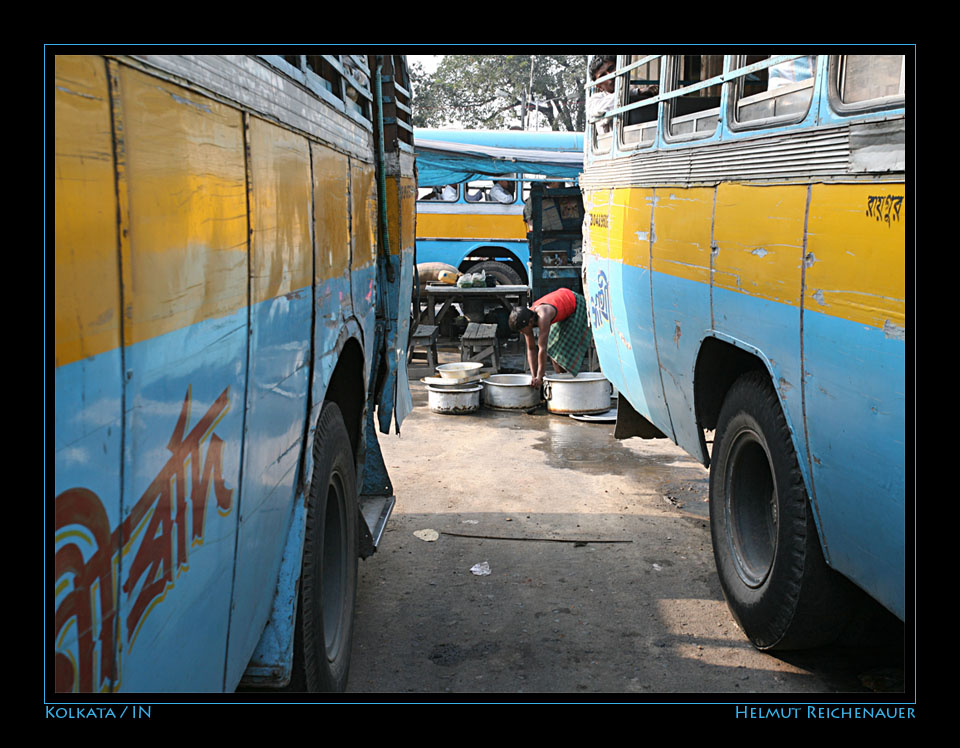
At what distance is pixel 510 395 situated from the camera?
352 inches

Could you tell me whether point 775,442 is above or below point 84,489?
below

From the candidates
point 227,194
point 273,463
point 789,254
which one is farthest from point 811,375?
point 227,194

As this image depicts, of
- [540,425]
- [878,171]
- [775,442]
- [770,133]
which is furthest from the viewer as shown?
[540,425]

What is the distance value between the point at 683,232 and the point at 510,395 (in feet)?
16.7

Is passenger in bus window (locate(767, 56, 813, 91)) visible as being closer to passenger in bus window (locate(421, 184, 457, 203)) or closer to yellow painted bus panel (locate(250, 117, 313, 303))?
yellow painted bus panel (locate(250, 117, 313, 303))

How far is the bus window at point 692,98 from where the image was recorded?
384cm

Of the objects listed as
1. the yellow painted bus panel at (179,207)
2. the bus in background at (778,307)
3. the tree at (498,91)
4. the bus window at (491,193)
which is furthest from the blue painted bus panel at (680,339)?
the tree at (498,91)

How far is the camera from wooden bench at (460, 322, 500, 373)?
11008mm

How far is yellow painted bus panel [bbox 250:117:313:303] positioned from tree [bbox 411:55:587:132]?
25.6m

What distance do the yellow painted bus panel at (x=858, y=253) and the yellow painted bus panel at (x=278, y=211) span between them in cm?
147

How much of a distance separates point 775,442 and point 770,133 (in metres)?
1.11

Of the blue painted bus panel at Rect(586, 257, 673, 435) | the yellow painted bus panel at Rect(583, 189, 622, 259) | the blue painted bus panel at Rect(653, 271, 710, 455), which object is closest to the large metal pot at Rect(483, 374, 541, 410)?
the blue painted bus panel at Rect(586, 257, 673, 435)
